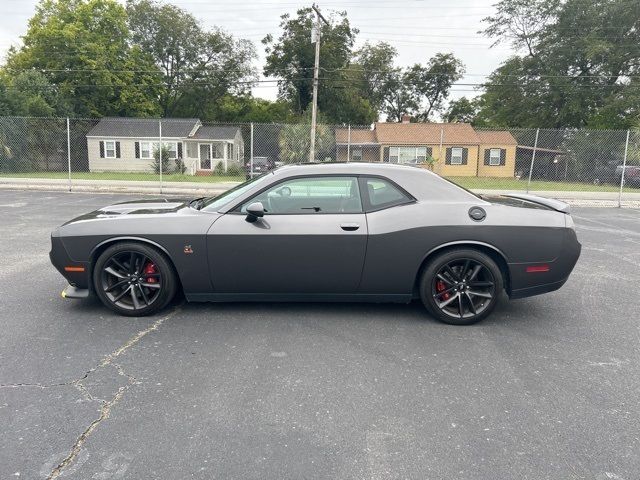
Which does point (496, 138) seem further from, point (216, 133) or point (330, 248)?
point (330, 248)

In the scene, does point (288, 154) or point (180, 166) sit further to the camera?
point (180, 166)

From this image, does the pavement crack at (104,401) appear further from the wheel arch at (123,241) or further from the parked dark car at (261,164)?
the parked dark car at (261,164)

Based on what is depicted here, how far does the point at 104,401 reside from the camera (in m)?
3.04

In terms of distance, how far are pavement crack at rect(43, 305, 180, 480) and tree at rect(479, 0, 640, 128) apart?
41548 mm

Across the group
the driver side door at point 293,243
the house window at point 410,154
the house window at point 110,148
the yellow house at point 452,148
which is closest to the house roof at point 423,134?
the yellow house at point 452,148

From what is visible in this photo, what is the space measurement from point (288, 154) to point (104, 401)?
20.3 meters

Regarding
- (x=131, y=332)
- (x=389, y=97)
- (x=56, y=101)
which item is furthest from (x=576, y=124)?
(x=131, y=332)

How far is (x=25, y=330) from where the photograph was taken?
13.7ft

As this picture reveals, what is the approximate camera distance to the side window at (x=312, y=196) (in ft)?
14.7

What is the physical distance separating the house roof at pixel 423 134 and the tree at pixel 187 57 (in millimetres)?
20528

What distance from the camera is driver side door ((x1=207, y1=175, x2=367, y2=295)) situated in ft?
14.3

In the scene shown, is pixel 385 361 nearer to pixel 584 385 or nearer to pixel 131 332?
pixel 584 385

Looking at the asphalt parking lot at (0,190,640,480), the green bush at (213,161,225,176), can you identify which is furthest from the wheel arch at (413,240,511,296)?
the green bush at (213,161,225,176)

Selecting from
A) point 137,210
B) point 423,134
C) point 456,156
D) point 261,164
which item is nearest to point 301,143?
point 261,164
